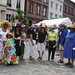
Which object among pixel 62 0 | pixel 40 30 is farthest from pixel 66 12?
pixel 40 30

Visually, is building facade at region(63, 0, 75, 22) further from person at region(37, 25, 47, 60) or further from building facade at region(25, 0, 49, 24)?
person at region(37, 25, 47, 60)

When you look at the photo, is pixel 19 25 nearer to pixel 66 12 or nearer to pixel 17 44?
pixel 17 44

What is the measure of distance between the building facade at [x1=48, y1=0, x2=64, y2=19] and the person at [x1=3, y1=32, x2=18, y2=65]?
84.2ft

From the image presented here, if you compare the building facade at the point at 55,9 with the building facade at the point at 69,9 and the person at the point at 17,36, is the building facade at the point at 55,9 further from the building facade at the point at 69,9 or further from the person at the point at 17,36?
the person at the point at 17,36

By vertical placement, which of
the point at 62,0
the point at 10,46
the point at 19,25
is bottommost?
the point at 10,46

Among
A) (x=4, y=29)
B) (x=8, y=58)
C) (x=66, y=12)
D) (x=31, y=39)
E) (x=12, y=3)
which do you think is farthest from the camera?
(x=66, y=12)

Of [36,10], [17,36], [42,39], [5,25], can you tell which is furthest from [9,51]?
[36,10]

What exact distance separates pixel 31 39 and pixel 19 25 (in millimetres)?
940

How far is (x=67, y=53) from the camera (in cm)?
503

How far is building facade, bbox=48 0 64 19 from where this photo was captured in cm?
3015

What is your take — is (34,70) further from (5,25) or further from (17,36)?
(5,25)

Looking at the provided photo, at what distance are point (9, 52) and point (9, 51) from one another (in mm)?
41

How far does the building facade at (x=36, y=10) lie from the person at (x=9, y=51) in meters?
19.9

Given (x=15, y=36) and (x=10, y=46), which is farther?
(x=15, y=36)
